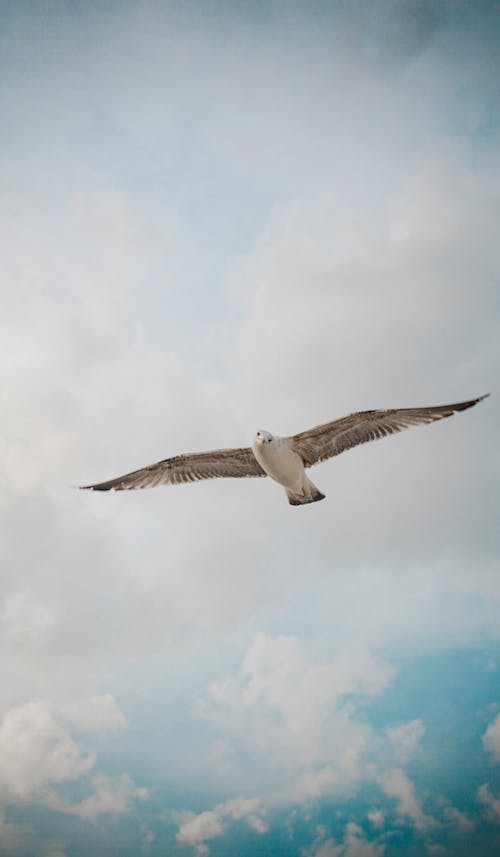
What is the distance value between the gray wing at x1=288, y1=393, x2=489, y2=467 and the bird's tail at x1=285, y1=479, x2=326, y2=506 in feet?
2.42

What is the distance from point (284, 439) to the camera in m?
19.7

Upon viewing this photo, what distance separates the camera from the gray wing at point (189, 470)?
21141mm

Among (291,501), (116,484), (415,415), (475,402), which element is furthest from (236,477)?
(475,402)

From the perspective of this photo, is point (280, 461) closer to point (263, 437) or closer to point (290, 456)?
point (290, 456)

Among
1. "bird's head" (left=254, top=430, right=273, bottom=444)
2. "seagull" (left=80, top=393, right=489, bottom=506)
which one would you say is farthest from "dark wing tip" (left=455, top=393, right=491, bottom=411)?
"bird's head" (left=254, top=430, right=273, bottom=444)

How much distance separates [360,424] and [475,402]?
3.45m

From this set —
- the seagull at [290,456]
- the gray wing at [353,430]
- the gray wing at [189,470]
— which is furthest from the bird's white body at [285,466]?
the gray wing at [189,470]

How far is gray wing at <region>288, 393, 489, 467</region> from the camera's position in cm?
1894

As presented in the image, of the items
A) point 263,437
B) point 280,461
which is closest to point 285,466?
point 280,461

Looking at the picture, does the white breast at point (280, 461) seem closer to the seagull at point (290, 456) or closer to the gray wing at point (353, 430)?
the seagull at point (290, 456)

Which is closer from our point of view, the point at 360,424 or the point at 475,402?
the point at 475,402

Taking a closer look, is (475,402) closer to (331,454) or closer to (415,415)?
(415,415)

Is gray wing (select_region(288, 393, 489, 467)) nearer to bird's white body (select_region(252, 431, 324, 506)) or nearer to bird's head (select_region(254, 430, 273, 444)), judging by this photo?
bird's white body (select_region(252, 431, 324, 506))

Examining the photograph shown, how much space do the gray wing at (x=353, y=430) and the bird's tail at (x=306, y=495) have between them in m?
0.74
